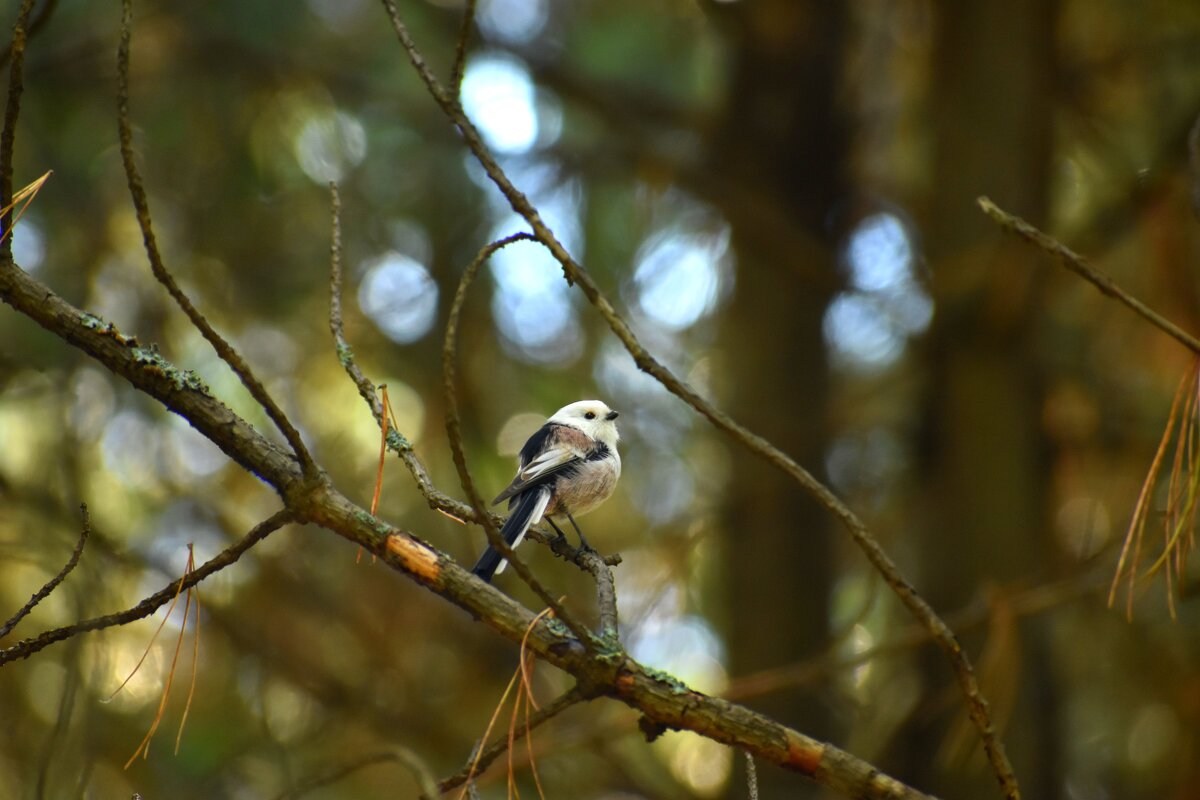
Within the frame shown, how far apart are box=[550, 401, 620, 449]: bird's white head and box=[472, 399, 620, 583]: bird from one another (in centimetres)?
1

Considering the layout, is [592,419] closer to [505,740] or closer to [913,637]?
[505,740]

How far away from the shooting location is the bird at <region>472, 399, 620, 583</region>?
1.76 m

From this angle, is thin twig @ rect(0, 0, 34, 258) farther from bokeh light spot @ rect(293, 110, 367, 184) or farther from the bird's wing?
bokeh light spot @ rect(293, 110, 367, 184)

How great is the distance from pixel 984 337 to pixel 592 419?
2.39 meters

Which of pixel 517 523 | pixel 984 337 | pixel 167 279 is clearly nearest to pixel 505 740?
pixel 517 523

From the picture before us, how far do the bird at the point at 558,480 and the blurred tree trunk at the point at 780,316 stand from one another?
240cm

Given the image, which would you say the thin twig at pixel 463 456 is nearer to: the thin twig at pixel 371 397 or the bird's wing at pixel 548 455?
the thin twig at pixel 371 397

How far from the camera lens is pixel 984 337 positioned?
4109mm

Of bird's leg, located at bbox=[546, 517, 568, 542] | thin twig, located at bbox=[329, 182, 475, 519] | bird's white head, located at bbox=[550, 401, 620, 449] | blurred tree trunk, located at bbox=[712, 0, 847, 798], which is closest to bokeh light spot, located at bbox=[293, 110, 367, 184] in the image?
blurred tree trunk, located at bbox=[712, 0, 847, 798]

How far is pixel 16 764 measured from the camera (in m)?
3.23

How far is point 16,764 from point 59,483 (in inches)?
38.2

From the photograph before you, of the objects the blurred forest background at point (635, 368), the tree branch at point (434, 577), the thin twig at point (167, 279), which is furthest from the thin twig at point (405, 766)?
the blurred forest background at point (635, 368)

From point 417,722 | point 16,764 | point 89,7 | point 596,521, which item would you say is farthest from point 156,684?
point 89,7

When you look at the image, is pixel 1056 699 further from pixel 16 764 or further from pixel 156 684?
pixel 16 764
